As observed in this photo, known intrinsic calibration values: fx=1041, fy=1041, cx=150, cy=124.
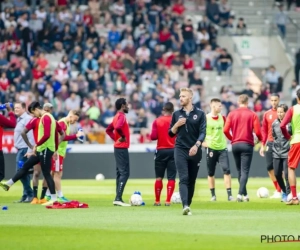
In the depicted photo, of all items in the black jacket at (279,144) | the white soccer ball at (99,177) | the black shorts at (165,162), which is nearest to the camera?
the black shorts at (165,162)

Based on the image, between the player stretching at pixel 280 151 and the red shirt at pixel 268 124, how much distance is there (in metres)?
0.79

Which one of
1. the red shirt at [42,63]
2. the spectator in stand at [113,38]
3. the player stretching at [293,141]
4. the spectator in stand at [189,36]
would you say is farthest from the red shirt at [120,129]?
the spectator in stand at [189,36]

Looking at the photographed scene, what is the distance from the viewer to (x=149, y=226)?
16109 millimetres

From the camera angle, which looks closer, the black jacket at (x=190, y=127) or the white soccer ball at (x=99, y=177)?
the black jacket at (x=190, y=127)

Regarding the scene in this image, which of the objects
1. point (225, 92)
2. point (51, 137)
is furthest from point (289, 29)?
point (51, 137)

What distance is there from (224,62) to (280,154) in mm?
21635

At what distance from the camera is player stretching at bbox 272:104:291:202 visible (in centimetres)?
2317

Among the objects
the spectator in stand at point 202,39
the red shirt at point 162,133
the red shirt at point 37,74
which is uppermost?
the spectator in stand at point 202,39

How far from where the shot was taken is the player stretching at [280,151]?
912 inches

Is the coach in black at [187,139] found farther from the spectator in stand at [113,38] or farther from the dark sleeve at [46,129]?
the spectator in stand at [113,38]

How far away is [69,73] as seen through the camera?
41.7m

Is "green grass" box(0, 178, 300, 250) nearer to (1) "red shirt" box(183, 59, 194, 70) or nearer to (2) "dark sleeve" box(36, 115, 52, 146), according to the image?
(2) "dark sleeve" box(36, 115, 52, 146)

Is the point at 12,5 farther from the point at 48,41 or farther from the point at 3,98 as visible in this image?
the point at 3,98

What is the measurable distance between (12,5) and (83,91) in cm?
574
